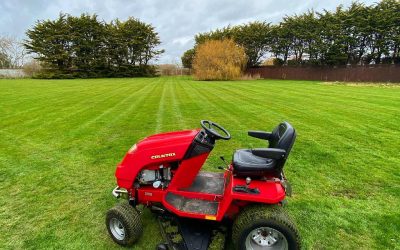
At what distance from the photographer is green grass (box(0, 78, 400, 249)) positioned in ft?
10.4

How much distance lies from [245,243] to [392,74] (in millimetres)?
30118

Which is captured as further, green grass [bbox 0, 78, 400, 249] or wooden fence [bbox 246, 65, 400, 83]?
wooden fence [bbox 246, 65, 400, 83]

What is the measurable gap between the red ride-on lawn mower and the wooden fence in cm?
2929

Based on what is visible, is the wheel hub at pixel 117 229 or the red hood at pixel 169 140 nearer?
the red hood at pixel 169 140

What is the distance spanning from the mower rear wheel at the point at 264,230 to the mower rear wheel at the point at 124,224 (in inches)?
38.2

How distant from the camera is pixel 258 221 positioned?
2539mm

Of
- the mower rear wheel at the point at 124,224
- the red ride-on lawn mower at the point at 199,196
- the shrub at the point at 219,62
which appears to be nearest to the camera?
the red ride-on lawn mower at the point at 199,196

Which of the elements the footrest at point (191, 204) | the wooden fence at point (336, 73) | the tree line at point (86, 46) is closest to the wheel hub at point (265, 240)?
the footrest at point (191, 204)

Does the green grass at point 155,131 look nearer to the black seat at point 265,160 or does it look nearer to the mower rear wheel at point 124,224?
the mower rear wheel at point 124,224

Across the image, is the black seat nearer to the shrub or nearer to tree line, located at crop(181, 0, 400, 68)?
the shrub

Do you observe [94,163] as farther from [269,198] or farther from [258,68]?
[258,68]

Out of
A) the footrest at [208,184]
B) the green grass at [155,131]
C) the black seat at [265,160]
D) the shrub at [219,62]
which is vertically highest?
the shrub at [219,62]

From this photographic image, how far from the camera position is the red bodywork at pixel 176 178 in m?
2.75

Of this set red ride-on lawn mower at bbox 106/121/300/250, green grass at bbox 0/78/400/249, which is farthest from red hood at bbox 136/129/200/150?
green grass at bbox 0/78/400/249
